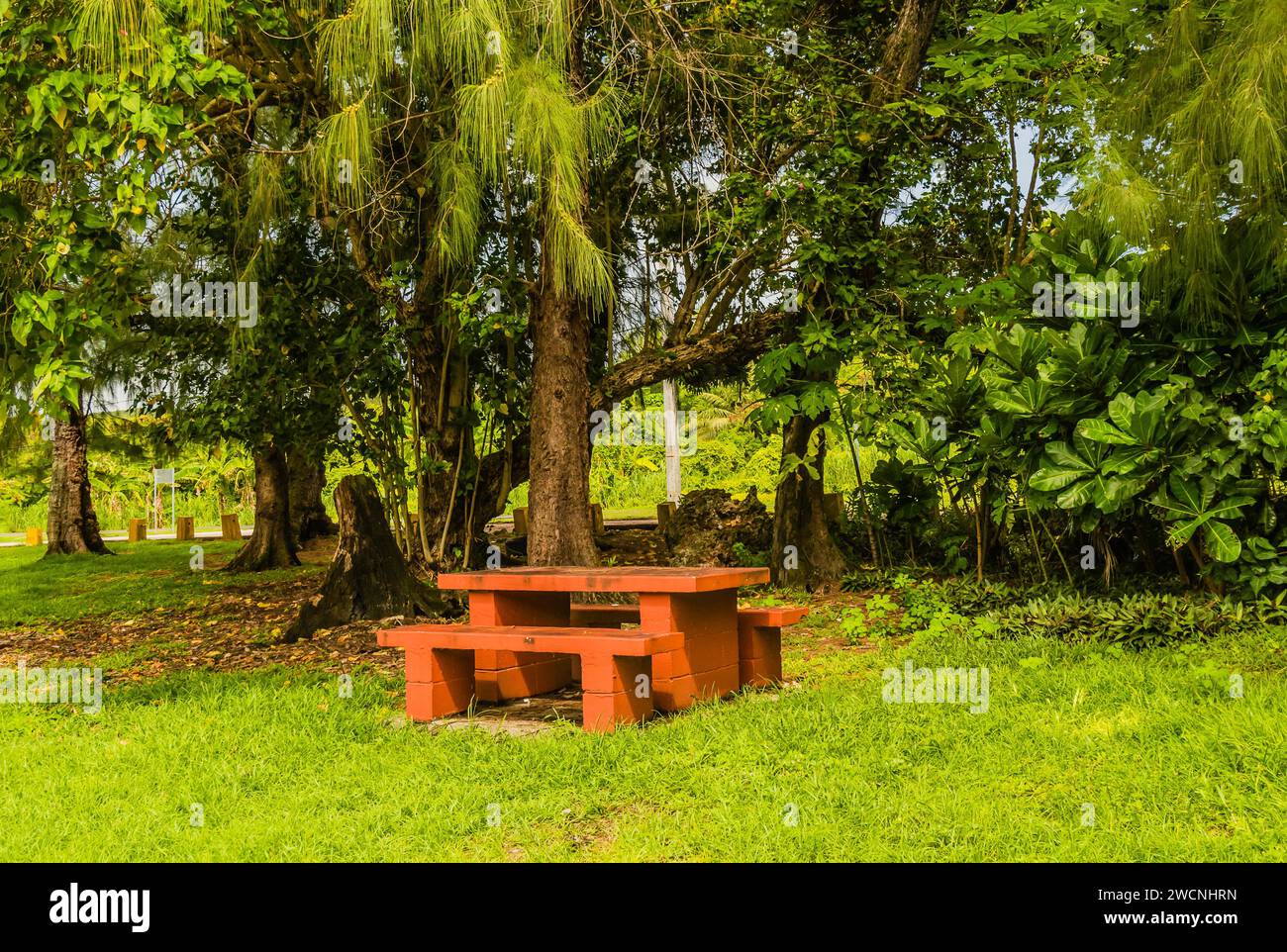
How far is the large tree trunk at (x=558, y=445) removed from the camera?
7.78 meters

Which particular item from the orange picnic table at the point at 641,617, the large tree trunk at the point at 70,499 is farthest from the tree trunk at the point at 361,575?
the large tree trunk at the point at 70,499

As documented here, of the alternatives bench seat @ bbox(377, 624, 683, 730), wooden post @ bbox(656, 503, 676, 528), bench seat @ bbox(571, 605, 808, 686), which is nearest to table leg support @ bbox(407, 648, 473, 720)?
bench seat @ bbox(377, 624, 683, 730)

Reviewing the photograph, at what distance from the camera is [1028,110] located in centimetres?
827

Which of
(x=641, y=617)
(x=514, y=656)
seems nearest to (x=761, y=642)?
(x=641, y=617)

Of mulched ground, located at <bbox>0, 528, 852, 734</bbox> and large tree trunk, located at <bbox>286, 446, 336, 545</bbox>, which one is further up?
large tree trunk, located at <bbox>286, 446, 336, 545</bbox>

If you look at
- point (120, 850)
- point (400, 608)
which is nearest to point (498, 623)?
point (120, 850)

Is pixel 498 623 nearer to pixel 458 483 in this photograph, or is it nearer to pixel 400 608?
pixel 400 608

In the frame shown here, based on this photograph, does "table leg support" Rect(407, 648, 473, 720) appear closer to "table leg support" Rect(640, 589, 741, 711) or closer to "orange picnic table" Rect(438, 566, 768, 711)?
"orange picnic table" Rect(438, 566, 768, 711)

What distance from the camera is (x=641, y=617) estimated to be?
16.6 ft

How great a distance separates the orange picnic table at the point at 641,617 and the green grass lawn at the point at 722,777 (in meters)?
0.22

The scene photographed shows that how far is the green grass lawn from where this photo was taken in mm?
3459

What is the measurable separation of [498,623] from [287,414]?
463 cm

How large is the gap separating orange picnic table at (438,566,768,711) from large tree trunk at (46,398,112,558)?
36.5ft

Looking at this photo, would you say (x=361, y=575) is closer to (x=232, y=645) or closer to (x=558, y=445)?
(x=232, y=645)
